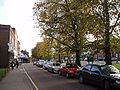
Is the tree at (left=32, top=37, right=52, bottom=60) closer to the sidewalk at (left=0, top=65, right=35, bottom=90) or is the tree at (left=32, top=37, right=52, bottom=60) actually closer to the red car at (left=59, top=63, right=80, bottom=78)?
the red car at (left=59, top=63, right=80, bottom=78)

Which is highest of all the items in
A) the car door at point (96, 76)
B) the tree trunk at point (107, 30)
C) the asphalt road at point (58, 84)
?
the tree trunk at point (107, 30)

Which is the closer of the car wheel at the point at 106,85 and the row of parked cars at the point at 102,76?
the row of parked cars at the point at 102,76

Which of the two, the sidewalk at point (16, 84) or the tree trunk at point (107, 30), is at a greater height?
the tree trunk at point (107, 30)

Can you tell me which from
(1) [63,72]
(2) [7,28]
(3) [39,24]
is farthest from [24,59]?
(1) [63,72]

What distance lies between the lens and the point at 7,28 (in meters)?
65.4

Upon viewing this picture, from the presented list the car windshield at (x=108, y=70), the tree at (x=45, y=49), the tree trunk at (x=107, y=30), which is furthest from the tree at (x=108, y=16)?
the tree at (x=45, y=49)

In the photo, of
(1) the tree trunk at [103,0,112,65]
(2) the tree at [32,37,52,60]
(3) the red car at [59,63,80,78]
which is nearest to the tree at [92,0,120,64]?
(1) the tree trunk at [103,0,112,65]

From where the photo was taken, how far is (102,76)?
18.9 meters

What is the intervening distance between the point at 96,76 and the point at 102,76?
1080 mm

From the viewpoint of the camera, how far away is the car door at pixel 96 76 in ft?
63.3

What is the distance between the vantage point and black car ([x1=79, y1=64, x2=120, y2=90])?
17289 millimetres

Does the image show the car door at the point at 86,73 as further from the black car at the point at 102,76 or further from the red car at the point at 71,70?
the red car at the point at 71,70

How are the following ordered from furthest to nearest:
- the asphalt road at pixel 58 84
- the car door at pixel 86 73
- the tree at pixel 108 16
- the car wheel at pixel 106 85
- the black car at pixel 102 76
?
the tree at pixel 108 16
the car door at pixel 86 73
the asphalt road at pixel 58 84
the car wheel at pixel 106 85
the black car at pixel 102 76

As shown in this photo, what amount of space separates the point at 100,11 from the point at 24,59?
369ft
